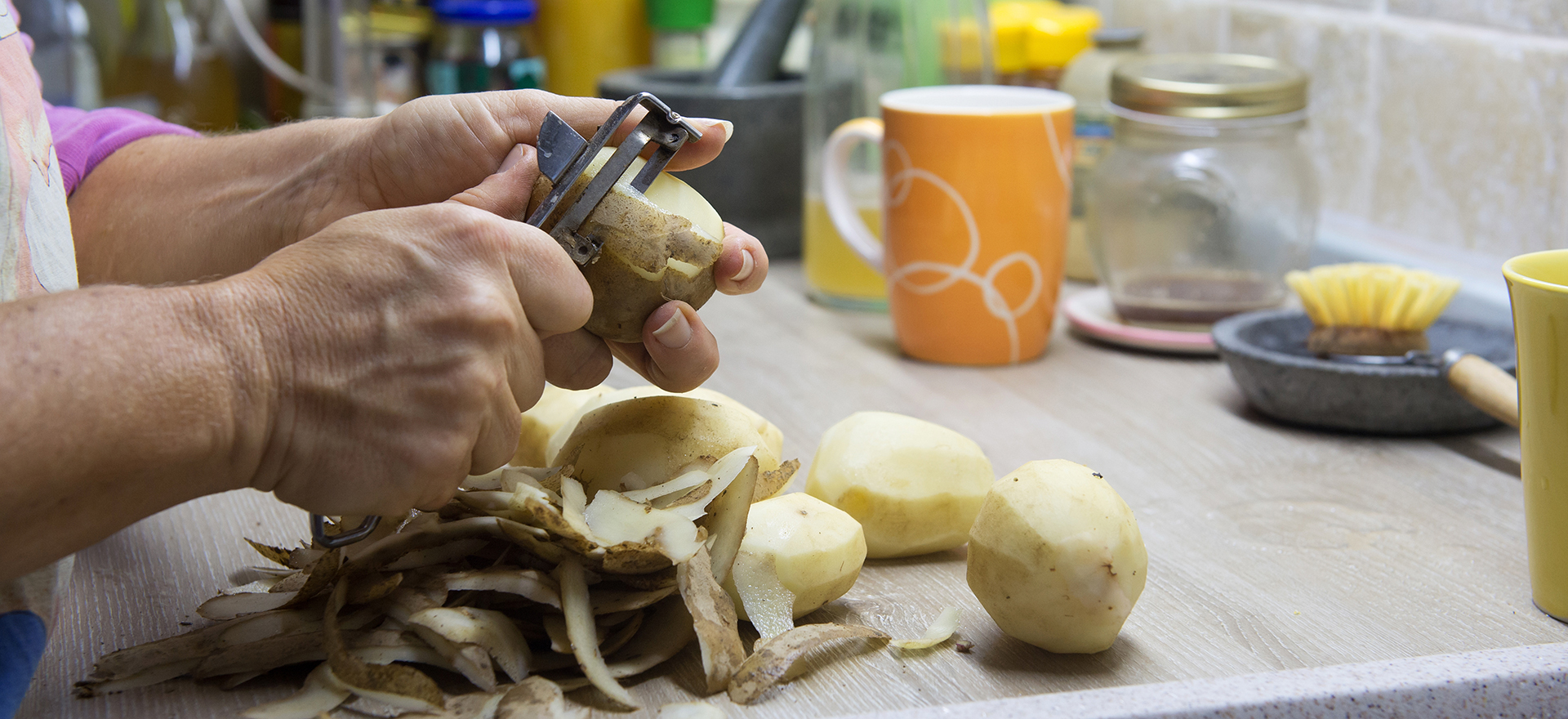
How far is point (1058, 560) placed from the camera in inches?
→ 24.4

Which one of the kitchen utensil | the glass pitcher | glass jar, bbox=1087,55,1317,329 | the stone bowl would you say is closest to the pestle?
the kitchen utensil

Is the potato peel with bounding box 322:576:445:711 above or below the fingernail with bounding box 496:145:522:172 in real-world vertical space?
below

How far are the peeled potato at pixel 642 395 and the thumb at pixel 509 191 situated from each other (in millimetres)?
148

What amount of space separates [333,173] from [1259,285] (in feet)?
2.94

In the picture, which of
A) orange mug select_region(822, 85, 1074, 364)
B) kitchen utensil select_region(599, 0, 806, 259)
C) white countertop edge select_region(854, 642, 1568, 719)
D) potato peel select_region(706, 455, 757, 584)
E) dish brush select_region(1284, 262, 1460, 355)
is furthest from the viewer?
kitchen utensil select_region(599, 0, 806, 259)

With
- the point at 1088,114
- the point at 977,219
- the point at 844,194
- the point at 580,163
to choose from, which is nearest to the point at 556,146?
the point at 580,163

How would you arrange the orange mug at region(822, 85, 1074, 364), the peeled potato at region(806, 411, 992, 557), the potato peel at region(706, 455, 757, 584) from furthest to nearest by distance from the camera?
1. the orange mug at region(822, 85, 1074, 364)
2. the peeled potato at region(806, 411, 992, 557)
3. the potato peel at region(706, 455, 757, 584)

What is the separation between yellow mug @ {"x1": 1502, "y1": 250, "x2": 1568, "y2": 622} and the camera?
63cm

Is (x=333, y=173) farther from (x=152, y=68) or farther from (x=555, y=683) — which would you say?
(x=152, y=68)

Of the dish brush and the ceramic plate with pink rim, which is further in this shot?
the ceramic plate with pink rim

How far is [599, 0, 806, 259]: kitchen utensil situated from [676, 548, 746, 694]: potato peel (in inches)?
38.1

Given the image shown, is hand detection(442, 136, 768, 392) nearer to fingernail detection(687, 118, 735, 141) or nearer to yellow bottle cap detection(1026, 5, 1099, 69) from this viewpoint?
fingernail detection(687, 118, 735, 141)

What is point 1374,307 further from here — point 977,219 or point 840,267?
point 840,267

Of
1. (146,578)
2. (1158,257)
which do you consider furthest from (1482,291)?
(146,578)
